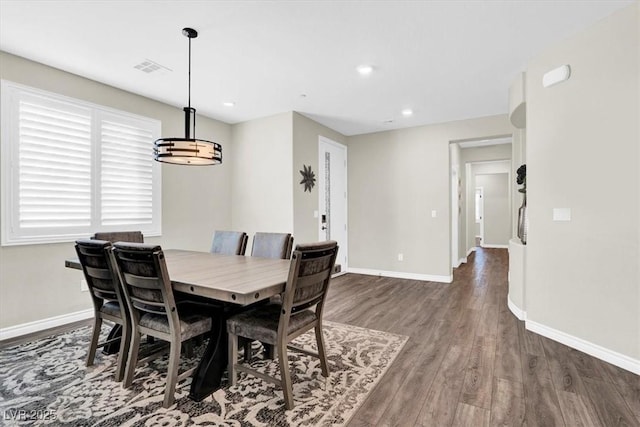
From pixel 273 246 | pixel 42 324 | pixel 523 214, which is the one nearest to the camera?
pixel 273 246

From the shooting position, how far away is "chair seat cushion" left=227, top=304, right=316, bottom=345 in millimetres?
1924

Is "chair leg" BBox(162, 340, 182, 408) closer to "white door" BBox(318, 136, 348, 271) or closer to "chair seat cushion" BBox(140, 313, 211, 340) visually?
"chair seat cushion" BBox(140, 313, 211, 340)

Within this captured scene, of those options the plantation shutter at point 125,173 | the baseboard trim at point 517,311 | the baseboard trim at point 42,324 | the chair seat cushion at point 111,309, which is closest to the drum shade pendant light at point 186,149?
the chair seat cushion at point 111,309

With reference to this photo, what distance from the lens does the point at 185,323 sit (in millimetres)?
2012

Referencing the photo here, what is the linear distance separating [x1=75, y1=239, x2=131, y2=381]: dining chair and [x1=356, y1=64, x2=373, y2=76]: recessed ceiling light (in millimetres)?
2721

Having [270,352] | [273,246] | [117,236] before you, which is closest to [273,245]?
[273,246]

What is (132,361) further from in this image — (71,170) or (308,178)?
(308,178)

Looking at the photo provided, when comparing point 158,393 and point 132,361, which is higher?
point 132,361

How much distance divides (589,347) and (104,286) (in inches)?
150

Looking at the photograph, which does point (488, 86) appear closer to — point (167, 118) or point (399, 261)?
point (399, 261)

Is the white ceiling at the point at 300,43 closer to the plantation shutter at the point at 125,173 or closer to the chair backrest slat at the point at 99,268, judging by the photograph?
the plantation shutter at the point at 125,173

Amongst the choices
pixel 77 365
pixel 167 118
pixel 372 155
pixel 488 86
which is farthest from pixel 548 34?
Answer: pixel 77 365

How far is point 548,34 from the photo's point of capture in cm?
264

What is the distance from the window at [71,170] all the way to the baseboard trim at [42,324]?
804 millimetres
